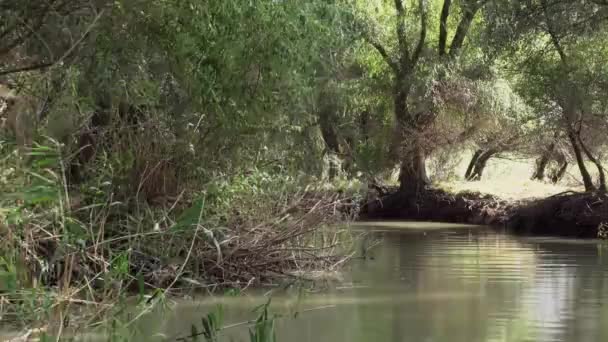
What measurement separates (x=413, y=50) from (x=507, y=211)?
201 inches

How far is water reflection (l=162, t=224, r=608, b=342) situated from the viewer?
27.2ft

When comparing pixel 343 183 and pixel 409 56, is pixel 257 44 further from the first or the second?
pixel 409 56

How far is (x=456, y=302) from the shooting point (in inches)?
397

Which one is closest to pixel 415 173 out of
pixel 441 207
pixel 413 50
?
pixel 441 207

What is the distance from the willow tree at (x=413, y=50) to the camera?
24.2 metres

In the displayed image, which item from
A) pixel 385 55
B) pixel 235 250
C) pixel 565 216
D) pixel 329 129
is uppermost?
pixel 385 55

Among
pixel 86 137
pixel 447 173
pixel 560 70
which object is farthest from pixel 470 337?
pixel 447 173

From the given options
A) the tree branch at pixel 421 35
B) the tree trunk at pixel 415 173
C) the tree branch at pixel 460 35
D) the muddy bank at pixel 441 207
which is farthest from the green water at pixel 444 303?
the tree trunk at pixel 415 173

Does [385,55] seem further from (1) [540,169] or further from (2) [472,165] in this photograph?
(1) [540,169]

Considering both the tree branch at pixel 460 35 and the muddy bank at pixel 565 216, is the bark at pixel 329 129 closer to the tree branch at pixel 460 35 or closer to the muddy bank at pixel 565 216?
the tree branch at pixel 460 35

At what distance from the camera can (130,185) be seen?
32.2ft

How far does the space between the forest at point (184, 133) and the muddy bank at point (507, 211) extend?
0.51 feet

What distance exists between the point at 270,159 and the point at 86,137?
250cm

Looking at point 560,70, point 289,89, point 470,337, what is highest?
point 560,70
